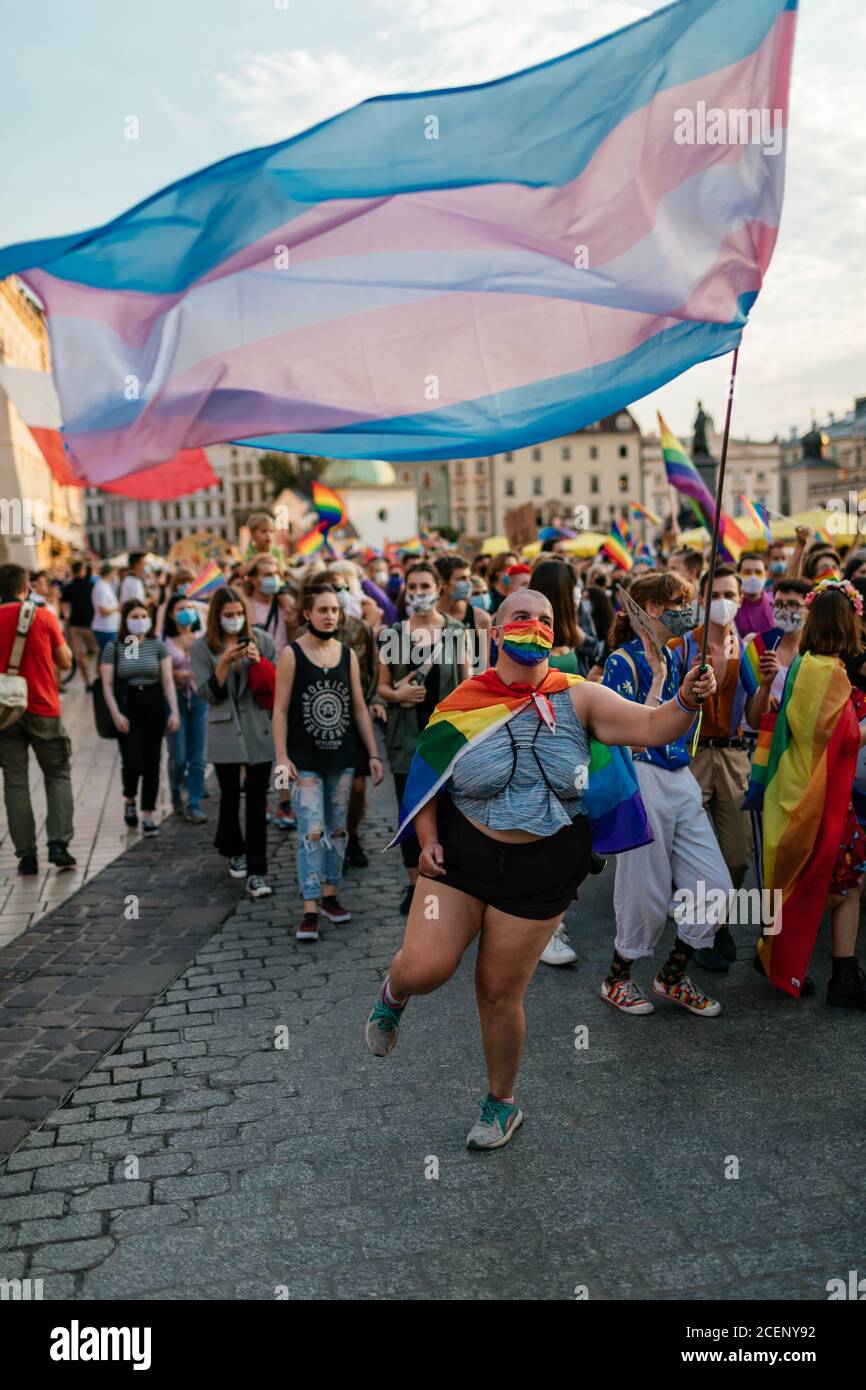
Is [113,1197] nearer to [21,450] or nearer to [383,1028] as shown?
[383,1028]

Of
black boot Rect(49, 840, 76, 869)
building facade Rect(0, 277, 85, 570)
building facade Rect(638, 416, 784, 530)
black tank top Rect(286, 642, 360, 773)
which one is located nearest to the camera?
black tank top Rect(286, 642, 360, 773)

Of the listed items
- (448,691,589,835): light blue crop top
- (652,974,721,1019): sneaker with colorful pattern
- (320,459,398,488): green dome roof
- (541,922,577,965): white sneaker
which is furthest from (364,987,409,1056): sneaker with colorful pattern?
(320,459,398,488): green dome roof

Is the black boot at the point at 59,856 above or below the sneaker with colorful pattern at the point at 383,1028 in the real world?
below

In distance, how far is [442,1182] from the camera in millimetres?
3680

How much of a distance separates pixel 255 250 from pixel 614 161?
167 centimetres

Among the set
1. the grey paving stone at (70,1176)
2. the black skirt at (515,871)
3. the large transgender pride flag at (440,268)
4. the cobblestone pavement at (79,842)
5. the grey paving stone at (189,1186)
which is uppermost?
the large transgender pride flag at (440,268)

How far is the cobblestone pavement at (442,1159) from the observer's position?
3.22 metres

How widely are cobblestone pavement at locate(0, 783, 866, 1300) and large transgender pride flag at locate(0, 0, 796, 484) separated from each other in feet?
8.66

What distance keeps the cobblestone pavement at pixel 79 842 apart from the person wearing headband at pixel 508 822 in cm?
354

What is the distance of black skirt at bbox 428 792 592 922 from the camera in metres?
3.77

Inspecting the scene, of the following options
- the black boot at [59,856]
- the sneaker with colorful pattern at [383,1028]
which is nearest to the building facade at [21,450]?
the black boot at [59,856]

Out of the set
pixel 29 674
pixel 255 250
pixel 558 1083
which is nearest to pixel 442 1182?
pixel 558 1083

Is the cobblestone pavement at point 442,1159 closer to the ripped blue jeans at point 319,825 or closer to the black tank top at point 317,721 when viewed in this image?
the ripped blue jeans at point 319,825

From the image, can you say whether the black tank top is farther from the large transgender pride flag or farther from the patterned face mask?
the patterned face mask
